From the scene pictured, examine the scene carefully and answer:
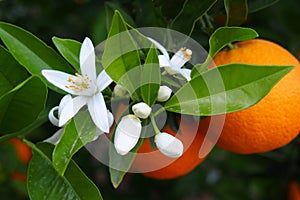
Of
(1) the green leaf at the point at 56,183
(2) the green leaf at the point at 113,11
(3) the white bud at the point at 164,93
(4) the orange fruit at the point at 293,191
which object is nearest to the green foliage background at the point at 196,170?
(4) the orange fruit at the point at 293,191

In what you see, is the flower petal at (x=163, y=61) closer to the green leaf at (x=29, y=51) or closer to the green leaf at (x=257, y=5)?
the green leaf at (x=29, y=51)

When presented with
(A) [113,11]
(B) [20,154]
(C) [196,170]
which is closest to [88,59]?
(A) [113,11]

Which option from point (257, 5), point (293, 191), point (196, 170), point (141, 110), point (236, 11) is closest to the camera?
point (141, 110)

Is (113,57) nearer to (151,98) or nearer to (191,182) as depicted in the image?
(151,98)

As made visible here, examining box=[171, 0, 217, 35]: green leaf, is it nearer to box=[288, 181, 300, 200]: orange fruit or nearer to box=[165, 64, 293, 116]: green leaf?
box=[165, 64, 293, 116]: green leaf

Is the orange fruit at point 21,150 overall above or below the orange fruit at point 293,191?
above

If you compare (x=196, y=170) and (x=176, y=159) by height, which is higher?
(x=176, y=159)

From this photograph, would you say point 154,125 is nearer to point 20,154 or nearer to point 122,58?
point 122,58
